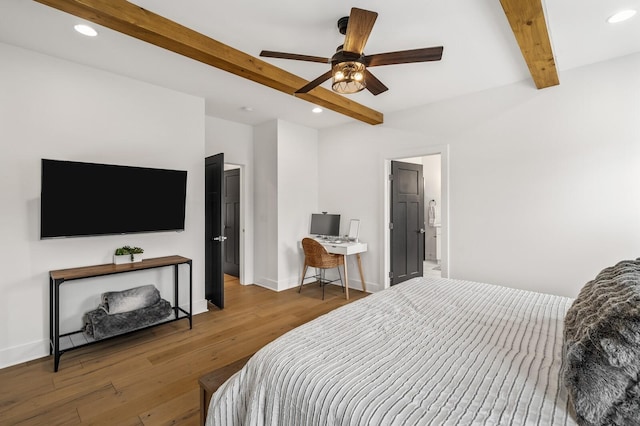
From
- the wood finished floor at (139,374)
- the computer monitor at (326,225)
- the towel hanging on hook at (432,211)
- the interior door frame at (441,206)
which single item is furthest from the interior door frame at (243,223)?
the towel hanging on hook at (432,211)

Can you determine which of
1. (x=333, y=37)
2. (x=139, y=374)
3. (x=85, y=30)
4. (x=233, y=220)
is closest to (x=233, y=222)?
(x=233, y=220)

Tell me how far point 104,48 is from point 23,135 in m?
1.04

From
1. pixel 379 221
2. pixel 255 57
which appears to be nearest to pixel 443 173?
pixel 379 221

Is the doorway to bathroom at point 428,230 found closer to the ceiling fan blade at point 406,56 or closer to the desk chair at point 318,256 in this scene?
the desk chair at point 318,256

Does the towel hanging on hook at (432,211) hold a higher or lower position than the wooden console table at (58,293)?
higher

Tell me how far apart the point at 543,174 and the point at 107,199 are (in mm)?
4426

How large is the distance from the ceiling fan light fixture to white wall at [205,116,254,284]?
9.46ft

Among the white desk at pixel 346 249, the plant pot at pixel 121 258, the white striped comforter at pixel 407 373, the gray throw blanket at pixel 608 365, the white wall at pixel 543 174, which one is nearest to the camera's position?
the gray throw blanket at pixel 608 365

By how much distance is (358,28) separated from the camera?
193cm

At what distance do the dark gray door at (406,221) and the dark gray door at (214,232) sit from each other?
8.17 feet

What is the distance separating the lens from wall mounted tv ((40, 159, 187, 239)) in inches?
105

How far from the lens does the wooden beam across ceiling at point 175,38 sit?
1.89 meters

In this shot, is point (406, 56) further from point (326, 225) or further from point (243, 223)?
point (243, 223)

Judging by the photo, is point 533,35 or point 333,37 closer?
point 533,35
